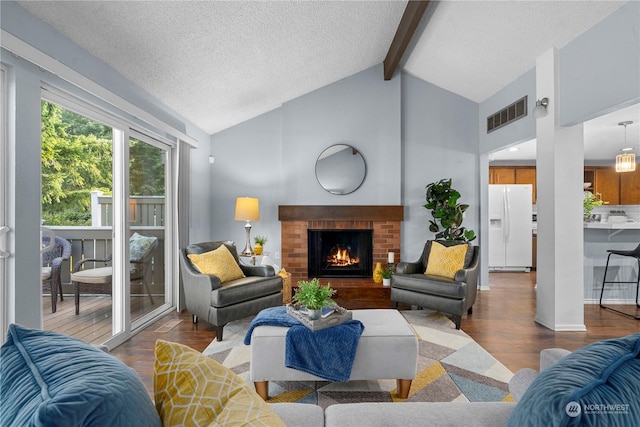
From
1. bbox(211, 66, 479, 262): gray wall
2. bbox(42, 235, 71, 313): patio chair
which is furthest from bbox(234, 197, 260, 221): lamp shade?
bbox(42, 235, 71, 313): patio chair

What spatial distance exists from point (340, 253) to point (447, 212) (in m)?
1.62

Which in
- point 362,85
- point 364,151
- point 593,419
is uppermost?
point 362,85

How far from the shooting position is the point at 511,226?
6.59 m

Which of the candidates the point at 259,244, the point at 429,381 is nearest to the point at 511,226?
the point at 259,244

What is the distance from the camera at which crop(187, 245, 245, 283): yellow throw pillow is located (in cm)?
343

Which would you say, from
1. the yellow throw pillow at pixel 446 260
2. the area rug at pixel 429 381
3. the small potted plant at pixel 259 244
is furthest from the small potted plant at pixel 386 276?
the small potted plant at pixel 259 244

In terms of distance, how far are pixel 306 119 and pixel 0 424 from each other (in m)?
4.80

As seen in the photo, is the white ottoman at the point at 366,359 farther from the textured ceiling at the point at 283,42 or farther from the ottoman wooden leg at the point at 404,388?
the textured ceiling at the point at 283,42

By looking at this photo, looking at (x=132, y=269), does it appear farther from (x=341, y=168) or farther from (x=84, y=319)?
(x=341, y=168)

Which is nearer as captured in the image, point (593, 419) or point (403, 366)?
point (593, 419)

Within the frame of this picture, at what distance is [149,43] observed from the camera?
2645mm

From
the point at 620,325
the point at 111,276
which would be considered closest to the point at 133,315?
the point at 111,276

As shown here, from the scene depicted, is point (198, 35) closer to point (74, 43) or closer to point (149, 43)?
point (149, 43)

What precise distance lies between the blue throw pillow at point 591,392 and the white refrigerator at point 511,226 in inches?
253
